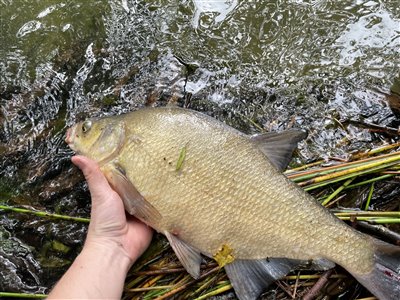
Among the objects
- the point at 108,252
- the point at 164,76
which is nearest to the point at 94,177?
the point at 108,252

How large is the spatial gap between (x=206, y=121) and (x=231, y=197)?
1.63ft

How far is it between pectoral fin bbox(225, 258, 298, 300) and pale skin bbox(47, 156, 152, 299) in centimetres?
66

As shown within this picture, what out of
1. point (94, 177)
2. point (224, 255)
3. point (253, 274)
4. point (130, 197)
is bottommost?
point (253, 274)

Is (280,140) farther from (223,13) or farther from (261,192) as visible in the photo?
(223,13)

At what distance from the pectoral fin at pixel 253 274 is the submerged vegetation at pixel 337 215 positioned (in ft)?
0.48

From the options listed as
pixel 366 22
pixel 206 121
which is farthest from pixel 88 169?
pixel 366 22

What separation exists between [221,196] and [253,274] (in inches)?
20.7

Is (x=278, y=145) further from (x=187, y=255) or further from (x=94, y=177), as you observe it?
(x=94, y=177)

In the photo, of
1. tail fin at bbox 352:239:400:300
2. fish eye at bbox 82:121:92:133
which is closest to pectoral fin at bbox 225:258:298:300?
tail fin at bbox 352:239:400:300

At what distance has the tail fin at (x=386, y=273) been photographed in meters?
2.74

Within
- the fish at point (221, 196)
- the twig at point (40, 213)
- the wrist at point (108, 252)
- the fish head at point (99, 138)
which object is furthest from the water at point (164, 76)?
the fish at point (221, 196)

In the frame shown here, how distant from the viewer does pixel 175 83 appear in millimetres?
3984

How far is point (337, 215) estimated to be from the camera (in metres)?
3.15

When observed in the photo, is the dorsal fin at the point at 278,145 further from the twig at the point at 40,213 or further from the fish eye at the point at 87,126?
the twig at the point at 40,213
